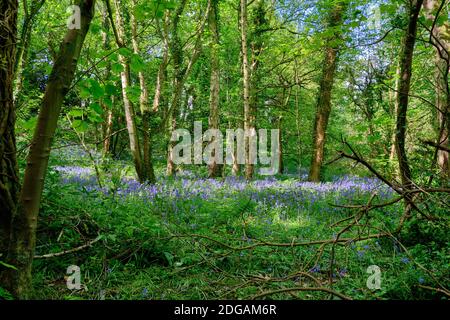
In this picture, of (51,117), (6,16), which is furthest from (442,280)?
(6,16)

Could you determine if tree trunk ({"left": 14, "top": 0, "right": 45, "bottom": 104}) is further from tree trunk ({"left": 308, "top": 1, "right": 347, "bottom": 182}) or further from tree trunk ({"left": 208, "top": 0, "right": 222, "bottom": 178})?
tree trunk ({"left": 308, "top": 1, "right": 347, "bottom": 182})

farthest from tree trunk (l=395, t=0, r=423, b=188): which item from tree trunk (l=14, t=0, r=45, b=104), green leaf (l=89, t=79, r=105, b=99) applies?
tree trunk (l=14, t=0, r=45, b=104)

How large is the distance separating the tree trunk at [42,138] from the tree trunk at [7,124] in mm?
623

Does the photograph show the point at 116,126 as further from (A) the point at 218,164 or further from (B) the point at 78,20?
(B) the point at 78,20

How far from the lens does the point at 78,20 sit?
198cm

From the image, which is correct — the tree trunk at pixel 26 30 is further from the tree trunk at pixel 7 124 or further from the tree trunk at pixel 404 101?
the tree trunk at pixel 404 101

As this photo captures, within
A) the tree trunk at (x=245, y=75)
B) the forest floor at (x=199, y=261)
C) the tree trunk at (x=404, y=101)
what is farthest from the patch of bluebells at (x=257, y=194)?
the tree trunk at (x=404, y=101)

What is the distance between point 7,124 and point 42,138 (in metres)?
0.92

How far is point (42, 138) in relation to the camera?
1.98m

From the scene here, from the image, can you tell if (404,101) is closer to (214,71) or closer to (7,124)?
(7,124)

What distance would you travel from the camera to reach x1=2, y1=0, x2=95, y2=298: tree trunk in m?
1.97

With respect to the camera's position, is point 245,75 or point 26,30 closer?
point 26,30

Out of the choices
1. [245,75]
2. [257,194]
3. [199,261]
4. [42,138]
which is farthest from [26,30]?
[245,75]

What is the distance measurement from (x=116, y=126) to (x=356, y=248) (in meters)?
19.3
